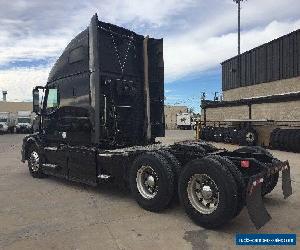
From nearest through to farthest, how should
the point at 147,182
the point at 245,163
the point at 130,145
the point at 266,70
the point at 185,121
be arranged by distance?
the point at 245,163
the point at 147,182
the point at 130,145
the point at 266,70
the point at 185,121

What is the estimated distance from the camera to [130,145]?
8695mm

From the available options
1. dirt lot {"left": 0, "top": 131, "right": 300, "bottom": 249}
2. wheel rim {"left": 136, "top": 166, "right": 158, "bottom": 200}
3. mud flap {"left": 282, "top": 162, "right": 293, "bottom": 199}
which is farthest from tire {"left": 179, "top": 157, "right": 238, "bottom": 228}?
mud flap {"left": 282, "top": 162, "right": 293, "bottom": 199}

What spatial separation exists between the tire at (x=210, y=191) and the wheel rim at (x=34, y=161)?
228 inches

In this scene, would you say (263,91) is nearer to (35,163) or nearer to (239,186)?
(35,163)

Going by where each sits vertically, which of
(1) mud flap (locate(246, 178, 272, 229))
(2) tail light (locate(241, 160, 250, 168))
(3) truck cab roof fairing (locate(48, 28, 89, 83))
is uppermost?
(3) truck cab roof fairing (locate(48, 28, 89, 83))

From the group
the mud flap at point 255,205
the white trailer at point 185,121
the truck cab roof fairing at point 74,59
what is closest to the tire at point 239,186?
the mud flap at point 255,205

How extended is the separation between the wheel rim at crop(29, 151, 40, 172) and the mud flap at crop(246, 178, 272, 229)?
696 centimetres

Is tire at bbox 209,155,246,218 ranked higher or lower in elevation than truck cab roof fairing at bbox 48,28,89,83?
Result: lower

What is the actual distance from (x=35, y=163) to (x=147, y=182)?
4.99m

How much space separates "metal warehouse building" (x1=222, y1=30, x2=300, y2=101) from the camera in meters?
27.1

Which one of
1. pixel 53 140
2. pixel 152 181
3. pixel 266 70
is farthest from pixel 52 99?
pixel 266 70

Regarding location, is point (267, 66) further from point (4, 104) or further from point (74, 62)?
point (4, 104)

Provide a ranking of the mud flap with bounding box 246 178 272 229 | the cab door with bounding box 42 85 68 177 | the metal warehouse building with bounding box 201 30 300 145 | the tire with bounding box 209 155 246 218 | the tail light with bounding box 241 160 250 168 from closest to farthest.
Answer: the mud flap with bounding box 246 178 272 229, the tire with bounding box 209 155 246 218, the tail light with bounding box 241 160 250 168, the cab door with bounding box 42 85 68 177, the metal warehouse building with bounding box 201 30 300 145

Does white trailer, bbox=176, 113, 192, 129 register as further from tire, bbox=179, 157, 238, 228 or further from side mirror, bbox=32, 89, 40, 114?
tire, bbox=179, 157, 238, 228
